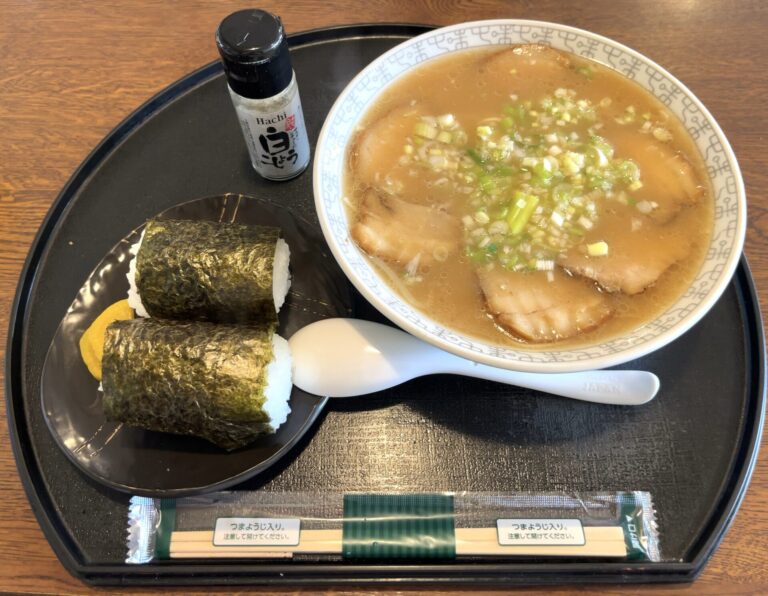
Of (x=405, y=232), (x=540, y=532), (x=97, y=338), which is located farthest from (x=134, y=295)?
(x=540, y=532)

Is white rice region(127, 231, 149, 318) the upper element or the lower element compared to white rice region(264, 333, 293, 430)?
lower

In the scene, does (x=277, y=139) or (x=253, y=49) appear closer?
(x=253, y=49)

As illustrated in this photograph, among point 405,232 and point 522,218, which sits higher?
point 522,218

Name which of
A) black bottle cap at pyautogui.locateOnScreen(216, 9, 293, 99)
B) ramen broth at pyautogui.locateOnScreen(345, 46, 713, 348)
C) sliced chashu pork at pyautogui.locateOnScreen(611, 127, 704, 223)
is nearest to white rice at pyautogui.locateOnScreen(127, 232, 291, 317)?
ramen broth at pyautogui.locateOnScreen(345, 46, 713, 348)

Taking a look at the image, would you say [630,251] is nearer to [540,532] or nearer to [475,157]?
[475,157]

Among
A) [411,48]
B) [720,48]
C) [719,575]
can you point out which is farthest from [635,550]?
[720,48]

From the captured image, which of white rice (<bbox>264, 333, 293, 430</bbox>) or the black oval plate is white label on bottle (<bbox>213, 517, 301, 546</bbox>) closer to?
the black oval plate
